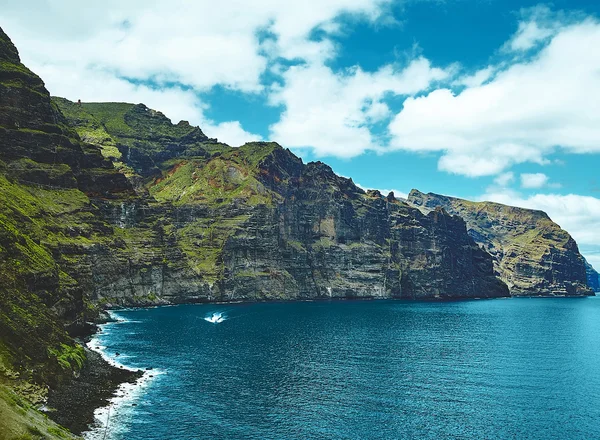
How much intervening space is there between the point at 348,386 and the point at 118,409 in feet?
145

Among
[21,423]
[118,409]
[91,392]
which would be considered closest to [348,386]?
[118,409]

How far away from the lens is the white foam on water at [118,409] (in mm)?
68125

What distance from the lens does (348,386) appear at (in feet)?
326

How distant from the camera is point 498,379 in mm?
107125

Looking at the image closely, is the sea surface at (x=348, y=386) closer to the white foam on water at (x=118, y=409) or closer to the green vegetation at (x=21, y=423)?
the white foam on water at (x=118, y=409)

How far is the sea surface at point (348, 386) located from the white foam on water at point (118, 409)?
0.35m

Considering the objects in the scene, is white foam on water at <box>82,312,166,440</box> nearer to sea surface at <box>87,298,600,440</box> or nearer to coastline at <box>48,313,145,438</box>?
coastline at <box>48,313,145,438</box>

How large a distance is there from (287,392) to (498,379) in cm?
4764

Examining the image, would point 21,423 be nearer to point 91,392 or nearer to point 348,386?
point 91,392

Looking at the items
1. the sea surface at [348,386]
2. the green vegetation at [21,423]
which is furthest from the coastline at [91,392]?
the green vegetation at [21,423]

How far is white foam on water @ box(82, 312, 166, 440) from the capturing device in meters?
68.1

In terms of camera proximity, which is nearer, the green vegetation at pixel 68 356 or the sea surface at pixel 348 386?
the sea surface at pixel 348 386

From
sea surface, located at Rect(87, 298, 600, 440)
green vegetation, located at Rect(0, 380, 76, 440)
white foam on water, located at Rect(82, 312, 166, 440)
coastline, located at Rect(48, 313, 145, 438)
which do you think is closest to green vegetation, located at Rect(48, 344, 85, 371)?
coastline, located at Rect(48, 313, 145, 438)

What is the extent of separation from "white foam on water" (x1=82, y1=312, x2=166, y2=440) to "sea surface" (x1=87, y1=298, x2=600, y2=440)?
1.13 ft
